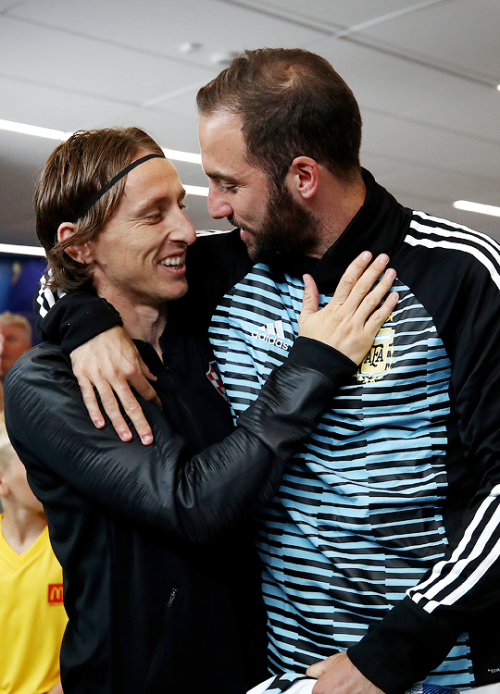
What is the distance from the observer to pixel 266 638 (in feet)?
5.10

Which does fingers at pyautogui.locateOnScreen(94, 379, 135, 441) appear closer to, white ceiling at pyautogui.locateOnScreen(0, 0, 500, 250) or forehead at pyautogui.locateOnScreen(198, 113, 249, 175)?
forehead at pyautogui.locateOnScreen(198, 113, 249, 175)

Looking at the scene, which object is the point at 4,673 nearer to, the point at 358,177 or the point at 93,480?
the point at 93,480

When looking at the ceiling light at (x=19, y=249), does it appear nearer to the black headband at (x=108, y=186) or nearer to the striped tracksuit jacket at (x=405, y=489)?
the black headband at (x=108, y=186)

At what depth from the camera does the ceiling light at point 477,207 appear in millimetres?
7617

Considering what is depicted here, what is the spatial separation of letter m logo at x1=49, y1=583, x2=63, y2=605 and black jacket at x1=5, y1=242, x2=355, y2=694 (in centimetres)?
77

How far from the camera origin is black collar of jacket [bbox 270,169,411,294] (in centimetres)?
145

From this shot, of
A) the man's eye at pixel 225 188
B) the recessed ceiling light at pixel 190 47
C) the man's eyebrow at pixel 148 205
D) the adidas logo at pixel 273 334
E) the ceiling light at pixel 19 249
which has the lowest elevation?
the ceiling light at pixel 19 249

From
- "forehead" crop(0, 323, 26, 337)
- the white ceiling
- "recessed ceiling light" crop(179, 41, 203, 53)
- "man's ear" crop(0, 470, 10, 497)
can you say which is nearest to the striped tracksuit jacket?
"man's ear" crop(0, 470, 10, 497)

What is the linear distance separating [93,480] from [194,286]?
0.54m

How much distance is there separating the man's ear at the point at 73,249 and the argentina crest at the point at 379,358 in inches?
25.2

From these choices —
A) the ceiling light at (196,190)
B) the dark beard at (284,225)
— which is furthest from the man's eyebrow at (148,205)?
the ceiling light at (196,190)

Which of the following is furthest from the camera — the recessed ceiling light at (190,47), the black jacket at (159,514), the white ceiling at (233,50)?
the recessed ceiling light at (190,47)

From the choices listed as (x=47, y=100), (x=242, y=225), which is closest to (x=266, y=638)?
(x=242, y=225)

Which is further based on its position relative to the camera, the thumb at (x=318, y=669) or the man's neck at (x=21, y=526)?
the man's neck at (x=21, y=526)
